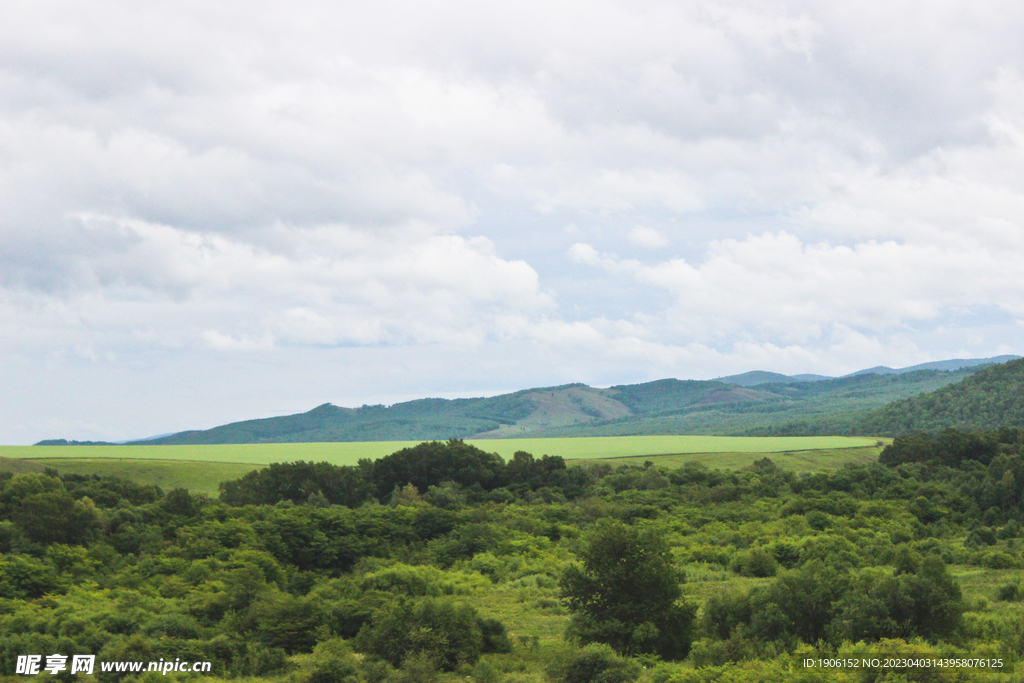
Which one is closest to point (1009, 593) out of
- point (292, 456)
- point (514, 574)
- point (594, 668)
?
point (594, 668)

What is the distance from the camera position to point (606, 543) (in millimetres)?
29250

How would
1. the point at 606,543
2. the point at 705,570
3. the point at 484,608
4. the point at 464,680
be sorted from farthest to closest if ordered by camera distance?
the point at 705,570 → the point at 484,608 → the point at 606,543 → the point at 464,680

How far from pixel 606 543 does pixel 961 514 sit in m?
46.0

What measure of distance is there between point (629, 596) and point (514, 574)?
19.6m

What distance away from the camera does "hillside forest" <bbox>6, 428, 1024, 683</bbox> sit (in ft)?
77.9

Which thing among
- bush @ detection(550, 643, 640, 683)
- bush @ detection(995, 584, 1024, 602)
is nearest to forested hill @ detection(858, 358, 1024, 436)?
bush @ detection(995, 584, 1024, 602)

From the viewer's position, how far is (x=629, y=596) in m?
28.7

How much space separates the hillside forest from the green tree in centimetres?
8

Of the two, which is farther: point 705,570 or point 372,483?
point 372,483

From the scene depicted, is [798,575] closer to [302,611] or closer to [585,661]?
[585,661]

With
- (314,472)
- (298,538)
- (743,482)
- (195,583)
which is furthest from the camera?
(743,482)

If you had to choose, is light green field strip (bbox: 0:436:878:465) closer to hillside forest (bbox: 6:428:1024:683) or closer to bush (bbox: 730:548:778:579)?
hillside forest (bbox: 6:428:1024:683)

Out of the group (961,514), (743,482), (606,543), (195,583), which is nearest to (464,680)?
(606,543)

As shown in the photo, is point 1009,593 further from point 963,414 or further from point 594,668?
point 963,414
